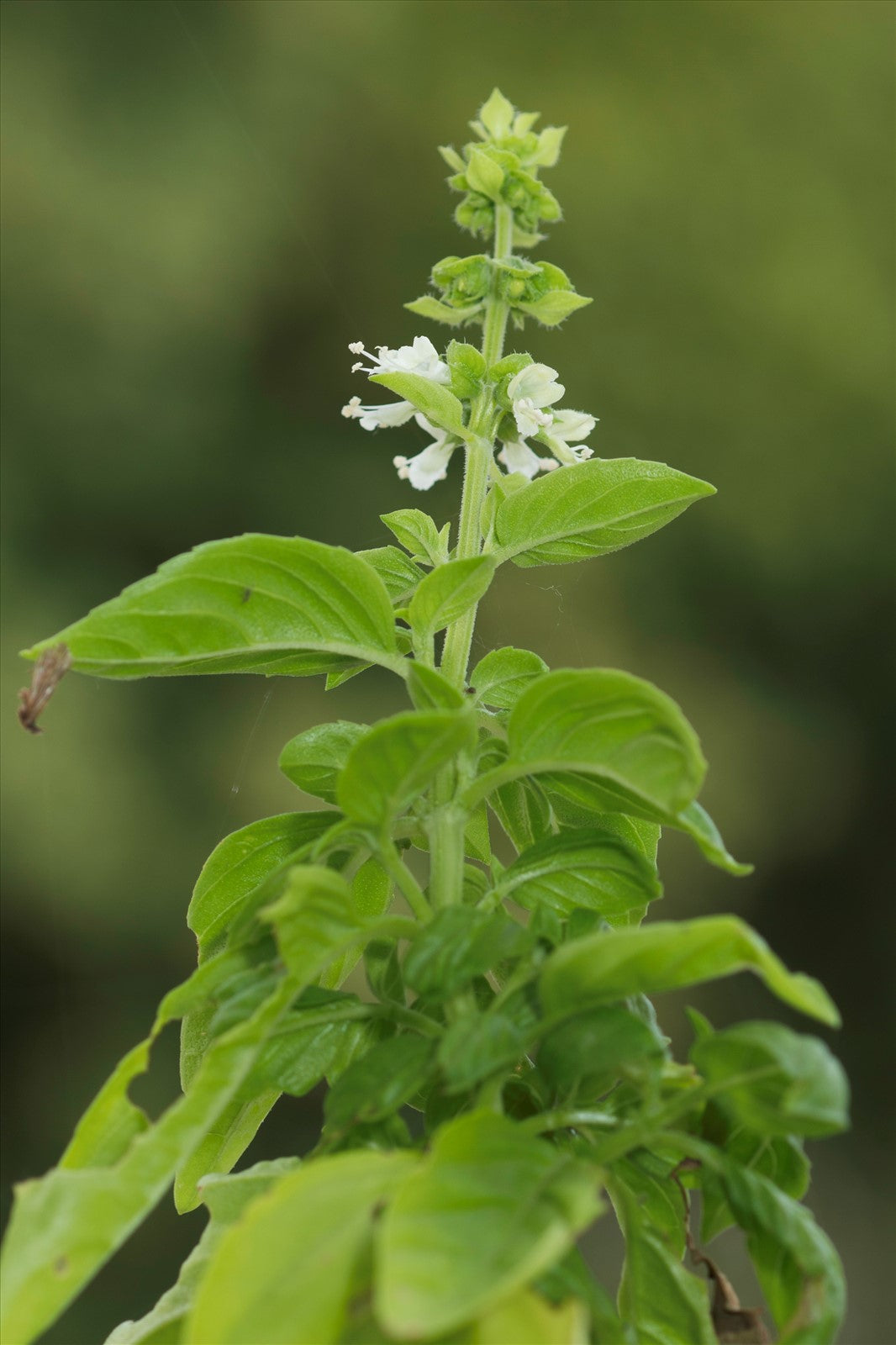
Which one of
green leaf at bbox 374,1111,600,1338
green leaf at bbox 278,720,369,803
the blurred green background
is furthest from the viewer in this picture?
the blurred green background

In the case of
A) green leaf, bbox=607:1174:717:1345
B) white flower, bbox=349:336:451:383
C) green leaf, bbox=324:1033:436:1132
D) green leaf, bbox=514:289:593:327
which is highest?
green leaf, bbox=514:289:593:327

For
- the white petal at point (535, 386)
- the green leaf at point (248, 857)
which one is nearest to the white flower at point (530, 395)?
the white petal at point (535, 386)

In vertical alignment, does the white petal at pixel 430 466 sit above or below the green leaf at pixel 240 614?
above

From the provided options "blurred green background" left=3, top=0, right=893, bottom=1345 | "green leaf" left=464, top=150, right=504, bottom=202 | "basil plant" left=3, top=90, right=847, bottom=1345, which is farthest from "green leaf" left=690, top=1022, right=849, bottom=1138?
"blurred green background" left=3, top=0, right=893, bottom=1345

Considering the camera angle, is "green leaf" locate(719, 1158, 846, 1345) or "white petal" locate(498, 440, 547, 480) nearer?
"green leaf" locate(719, 1158, 846, 1345)

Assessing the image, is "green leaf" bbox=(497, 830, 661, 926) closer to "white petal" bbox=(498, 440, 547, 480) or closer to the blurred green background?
"white petal" bbox=(498, 440, 547, 480)

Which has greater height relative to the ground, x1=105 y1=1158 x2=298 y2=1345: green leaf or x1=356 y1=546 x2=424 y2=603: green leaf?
x1=356 y1=546 x2=424 y2=603: green leaf

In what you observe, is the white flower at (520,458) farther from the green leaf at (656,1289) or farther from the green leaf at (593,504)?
the green leaf at (656,1289)
